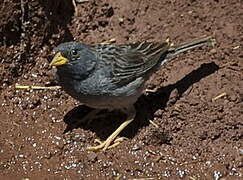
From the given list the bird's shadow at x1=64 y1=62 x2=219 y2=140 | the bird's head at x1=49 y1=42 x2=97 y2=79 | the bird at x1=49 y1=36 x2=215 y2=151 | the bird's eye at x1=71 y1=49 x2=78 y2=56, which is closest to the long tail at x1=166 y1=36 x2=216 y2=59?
the bird at x1=49 y1=36 x2=215 y2=151

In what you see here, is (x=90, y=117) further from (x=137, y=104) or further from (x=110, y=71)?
(x=110, y=71)

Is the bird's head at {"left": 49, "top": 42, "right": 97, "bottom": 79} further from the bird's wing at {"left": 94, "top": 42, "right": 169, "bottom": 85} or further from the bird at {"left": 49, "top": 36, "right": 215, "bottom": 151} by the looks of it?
the bird's wing at {"left": 94, "top": 42, "right": 169, "bottom": 85}

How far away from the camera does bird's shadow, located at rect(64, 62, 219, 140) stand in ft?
25.1

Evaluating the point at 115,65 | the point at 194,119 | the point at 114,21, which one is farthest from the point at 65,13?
the point at 194,119

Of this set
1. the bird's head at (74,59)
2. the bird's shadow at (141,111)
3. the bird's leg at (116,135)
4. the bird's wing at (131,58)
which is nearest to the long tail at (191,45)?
the bird's wing at (131,58)

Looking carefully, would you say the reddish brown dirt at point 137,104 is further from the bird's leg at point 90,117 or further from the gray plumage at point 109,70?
the gray plumage at point 109,70

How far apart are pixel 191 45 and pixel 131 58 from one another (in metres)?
0.83

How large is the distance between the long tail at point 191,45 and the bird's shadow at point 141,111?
0.27 m

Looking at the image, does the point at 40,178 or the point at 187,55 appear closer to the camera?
the point at 40,178

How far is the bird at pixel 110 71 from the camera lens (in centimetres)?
692

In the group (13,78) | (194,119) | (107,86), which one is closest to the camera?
(107,86)

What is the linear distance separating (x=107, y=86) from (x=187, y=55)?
1448 mm

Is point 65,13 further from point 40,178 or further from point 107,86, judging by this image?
point 40,178

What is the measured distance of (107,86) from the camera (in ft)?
23.2
